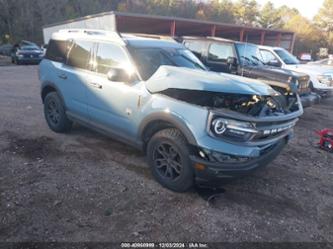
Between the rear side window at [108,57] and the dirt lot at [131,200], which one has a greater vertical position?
the rear side window at [108,57]

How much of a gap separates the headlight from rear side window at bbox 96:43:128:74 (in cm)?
820

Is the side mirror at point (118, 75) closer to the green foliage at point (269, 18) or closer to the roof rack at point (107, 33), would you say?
the roof rack at point (107, 33)

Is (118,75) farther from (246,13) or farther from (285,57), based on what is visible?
(246,13)

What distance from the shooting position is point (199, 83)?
328 centimetres

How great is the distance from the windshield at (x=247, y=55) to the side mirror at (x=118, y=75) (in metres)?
4.93

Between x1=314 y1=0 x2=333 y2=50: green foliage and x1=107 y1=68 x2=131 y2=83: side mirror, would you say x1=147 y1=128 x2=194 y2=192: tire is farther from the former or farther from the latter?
x1=314 y1=0 x2=333 y2=50: green foliage

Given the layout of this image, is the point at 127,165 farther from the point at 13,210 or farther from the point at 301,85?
the point at 301,85

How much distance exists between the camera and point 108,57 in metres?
4.23

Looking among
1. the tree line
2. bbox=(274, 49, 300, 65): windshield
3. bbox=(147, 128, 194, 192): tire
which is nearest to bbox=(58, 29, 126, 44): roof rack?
bbox=(147, 128, 194, 192): tire

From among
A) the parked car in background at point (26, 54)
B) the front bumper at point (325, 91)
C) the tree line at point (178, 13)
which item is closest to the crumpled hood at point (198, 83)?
the front bumper at point (325, 91)

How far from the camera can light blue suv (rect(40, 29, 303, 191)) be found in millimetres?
3105

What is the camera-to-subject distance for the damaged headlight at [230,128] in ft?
10.1

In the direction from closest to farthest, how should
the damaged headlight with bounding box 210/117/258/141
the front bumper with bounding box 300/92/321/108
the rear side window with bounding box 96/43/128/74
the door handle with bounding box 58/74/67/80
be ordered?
the damaged headlight with bounding box 210/117/258/141
the rear side window with bounding box 96/43/128/74
the door handle with bounding box 58/74/67/80
the front bumper with bounding box 300/92/321/108

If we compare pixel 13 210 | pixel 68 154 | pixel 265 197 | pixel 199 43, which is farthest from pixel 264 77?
pixel 13 210
